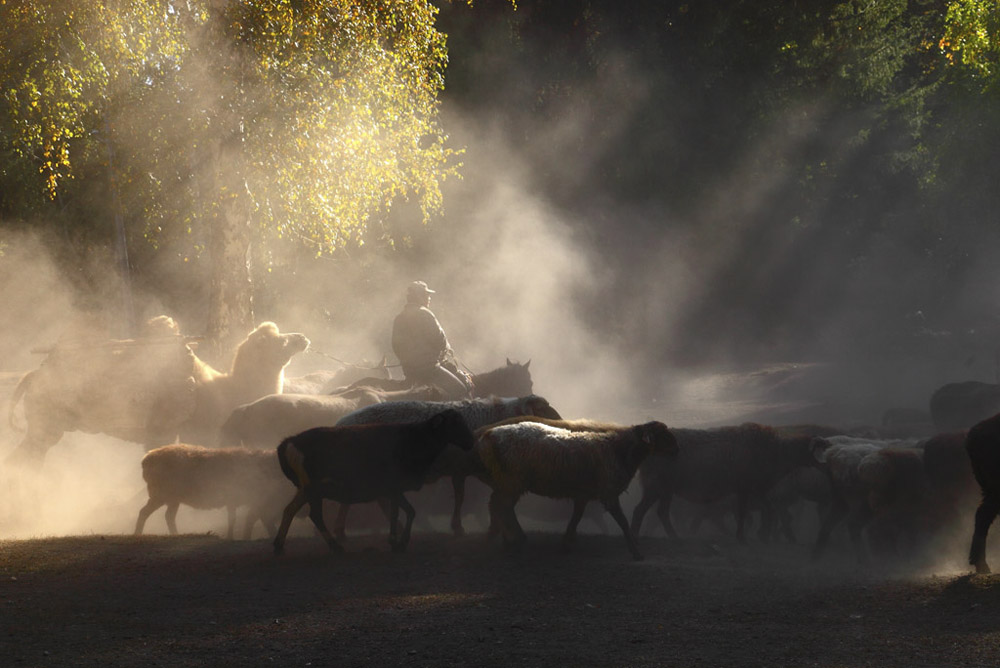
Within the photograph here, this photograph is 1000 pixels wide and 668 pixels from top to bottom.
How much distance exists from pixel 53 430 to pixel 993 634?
12.7 meters

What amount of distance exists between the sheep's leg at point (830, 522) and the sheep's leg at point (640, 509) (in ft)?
6.45

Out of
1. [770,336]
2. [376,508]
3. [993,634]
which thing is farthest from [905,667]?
[770,336]

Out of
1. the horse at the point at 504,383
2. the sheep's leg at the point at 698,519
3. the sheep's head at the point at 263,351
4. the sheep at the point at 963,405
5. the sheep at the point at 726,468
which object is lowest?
the sheep's leg at the point at 698,519

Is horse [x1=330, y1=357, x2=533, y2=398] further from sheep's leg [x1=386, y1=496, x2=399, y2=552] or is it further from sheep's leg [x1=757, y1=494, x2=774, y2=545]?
sheep's leg [x1=386, y1=496, x2=399, y2=552]

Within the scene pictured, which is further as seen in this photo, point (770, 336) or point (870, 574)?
point (770, 336)

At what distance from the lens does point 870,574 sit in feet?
31.3

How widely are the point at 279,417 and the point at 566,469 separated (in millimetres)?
5201

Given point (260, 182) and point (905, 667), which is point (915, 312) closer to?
point (260, 182)

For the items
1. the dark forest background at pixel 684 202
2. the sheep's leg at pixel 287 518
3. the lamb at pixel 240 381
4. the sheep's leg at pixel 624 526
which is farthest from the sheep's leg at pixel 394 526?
the dark forest background at pixel 684 202

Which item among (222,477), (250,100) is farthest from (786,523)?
(250,100)

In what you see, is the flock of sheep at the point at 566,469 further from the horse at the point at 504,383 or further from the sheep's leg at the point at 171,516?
the horse at the point at 504,383

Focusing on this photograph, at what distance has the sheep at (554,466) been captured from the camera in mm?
10047

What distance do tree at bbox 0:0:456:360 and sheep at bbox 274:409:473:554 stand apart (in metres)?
7.85

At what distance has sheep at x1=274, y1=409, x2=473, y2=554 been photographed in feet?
31.6
